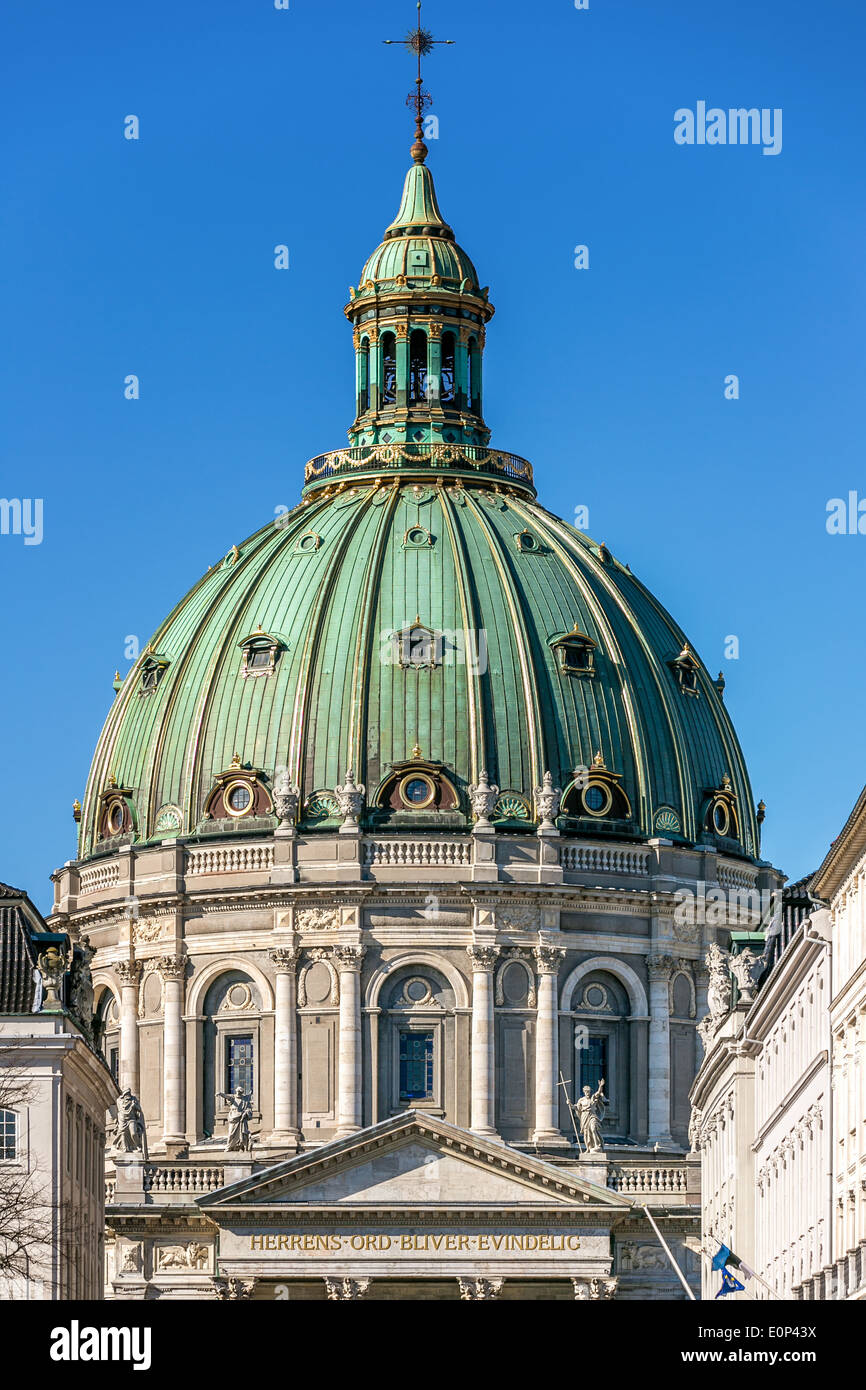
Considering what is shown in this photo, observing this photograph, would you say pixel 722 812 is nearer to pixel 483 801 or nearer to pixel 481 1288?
pixel 483 801

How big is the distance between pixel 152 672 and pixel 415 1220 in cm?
2769

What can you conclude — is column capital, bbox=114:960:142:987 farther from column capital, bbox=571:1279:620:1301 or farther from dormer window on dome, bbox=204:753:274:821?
column capital, bbox=571:1279:620:1301

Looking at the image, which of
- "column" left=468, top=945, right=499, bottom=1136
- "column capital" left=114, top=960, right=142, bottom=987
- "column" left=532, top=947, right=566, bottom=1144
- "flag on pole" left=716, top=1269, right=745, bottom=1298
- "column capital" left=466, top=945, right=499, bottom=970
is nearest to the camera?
"flag on pole" left=716, top=1269, right=745, bottom=1298

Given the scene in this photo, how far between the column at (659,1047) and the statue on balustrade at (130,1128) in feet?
60.8

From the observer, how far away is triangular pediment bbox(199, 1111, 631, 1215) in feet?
405

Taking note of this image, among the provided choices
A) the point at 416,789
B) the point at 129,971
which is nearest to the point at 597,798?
the point at 416,789

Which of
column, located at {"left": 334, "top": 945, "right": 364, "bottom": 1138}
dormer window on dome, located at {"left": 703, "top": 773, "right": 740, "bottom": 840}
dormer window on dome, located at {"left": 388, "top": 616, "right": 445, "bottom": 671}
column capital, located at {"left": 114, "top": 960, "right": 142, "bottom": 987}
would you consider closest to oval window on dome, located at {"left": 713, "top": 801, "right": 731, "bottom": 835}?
dormer window on dome, located at {"left": 703, "top": 773, "right": 740, "bottom": 840}

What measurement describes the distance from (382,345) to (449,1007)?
26787 mm

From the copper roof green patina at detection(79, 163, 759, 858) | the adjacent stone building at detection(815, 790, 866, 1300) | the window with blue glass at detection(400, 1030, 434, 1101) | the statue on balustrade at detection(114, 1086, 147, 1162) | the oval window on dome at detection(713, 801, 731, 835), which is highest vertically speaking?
the copper roof green patina at detection(79, 163, 759, 858)

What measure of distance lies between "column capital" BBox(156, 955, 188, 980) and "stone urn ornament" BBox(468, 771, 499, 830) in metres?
11.6

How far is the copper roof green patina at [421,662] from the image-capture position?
13775cm

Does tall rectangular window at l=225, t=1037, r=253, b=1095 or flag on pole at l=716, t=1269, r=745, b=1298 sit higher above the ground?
tall rectangular window at l=225, t=1037, r=253, b=1095

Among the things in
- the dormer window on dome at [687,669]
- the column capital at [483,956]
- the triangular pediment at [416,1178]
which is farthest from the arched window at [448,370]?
the triangular pediment at [416,1178]
